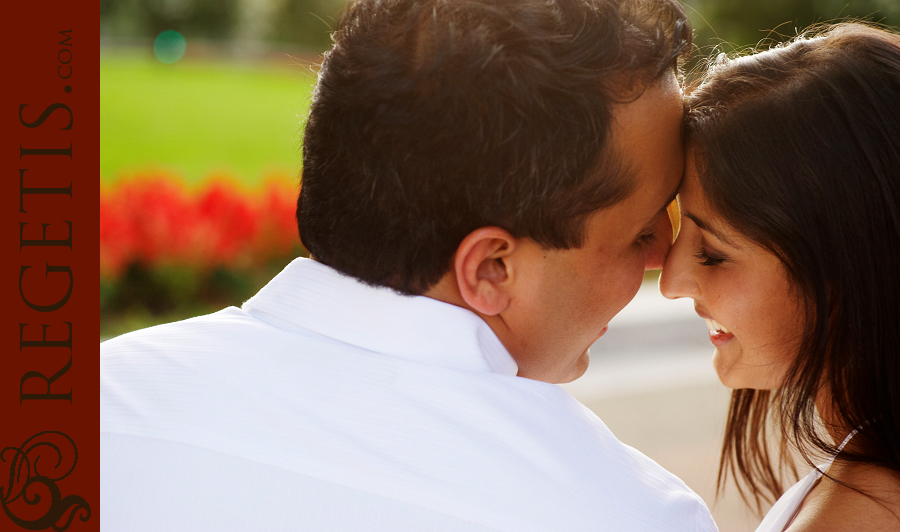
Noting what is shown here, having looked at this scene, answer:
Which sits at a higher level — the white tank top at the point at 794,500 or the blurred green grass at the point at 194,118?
the white tank top at the point at 794,500

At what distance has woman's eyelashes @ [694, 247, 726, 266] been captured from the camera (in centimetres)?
192

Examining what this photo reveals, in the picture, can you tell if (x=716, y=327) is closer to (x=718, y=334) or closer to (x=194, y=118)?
(x=718, y=334)

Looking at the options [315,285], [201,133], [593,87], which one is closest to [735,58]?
[593,87]

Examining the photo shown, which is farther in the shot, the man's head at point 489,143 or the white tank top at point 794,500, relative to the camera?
the white tank top at point 794,500

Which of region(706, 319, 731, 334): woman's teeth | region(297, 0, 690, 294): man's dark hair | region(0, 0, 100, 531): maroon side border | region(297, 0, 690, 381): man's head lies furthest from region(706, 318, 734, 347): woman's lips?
region(0, 0, 100, 531): maroon side border

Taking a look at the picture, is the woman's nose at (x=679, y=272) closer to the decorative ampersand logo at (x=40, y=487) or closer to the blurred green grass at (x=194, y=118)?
the decorative ampersand logo at (x=40, y=487)

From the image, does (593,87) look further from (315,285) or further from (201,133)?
(201,133)

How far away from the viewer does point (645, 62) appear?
164 cm

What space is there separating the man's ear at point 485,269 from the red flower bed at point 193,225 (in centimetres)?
510

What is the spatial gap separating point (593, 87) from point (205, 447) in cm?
94

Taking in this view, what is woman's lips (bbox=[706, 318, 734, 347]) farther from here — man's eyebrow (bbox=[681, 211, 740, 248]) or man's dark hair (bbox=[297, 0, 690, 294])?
man's dark hair (bbox=[297, 0, 690, 294])

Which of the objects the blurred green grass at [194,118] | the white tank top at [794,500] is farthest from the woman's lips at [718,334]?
the blurred green grass at [194,118]

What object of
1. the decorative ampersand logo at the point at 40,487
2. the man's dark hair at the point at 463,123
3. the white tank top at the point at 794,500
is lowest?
the white tank top at the point at 794,500

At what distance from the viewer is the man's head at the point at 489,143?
4.91 feet
